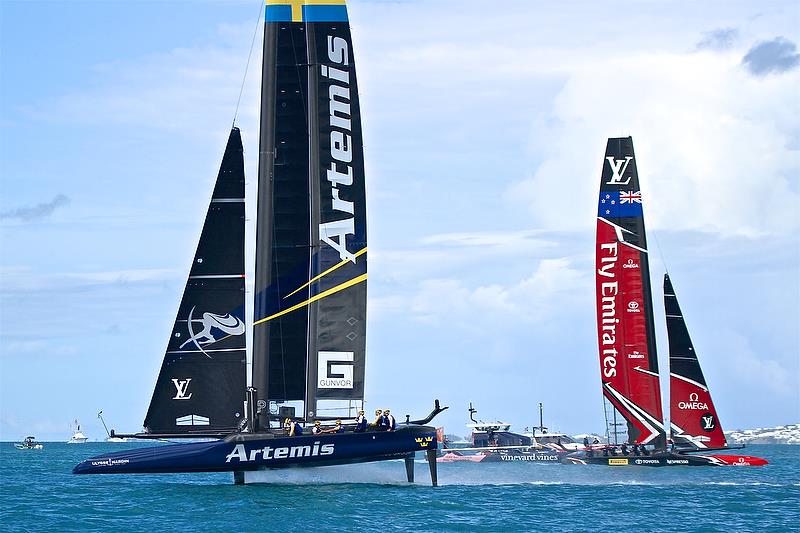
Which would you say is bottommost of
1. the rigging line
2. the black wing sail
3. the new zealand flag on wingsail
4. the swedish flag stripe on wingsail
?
the black wing sail

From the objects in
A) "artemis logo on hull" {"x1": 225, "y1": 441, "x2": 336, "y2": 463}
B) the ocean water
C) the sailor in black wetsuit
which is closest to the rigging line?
the sailor in black wetsuit

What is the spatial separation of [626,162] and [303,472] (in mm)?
28562

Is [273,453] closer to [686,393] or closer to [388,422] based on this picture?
[388,422]

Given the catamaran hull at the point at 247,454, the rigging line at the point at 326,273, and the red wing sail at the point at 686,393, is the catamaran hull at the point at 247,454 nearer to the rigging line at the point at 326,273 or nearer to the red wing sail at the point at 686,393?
the rigging line at the point at 326,273

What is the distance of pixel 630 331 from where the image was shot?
5950 cm

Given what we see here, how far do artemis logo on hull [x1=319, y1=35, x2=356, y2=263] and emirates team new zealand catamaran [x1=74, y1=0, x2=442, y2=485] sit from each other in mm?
43

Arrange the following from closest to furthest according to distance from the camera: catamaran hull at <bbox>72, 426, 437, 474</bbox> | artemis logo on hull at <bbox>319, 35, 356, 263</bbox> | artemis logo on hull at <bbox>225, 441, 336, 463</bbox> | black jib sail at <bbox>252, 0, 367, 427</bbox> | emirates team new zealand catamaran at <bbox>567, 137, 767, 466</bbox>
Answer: catamaran hull at <bbox>72, 426, 437, 474</bbox>
artemis logo on hull at <bbox>225, 441, 336, 463</bbox>
black jib sail at <bbox>252, 0, 367, 427</bbox>
artemis logo on hull at <bbox>319, 35, 356, 263</bbox>
emirates team new zealand catamaran at <bbox>567, 137, 767, 466</bbox>

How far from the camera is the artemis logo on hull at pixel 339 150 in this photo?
38625mm

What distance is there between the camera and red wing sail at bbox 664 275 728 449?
197ft

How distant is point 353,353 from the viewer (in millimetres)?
38906

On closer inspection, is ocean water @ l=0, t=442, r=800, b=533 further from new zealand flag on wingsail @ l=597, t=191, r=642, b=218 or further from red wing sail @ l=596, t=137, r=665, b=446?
new zealand flag on wingsail @ l=597, t=191, r=642, b=218

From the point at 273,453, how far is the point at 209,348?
12.5ft

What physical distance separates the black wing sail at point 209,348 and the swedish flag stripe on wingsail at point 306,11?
6.58 metres

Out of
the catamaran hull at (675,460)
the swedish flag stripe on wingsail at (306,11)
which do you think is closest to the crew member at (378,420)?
the swedish flag stripe on wingsail at (306,11)
